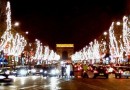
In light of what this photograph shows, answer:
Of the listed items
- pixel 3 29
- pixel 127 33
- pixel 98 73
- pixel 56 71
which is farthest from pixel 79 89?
pixel 127 33

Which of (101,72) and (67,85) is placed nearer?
(67,85)

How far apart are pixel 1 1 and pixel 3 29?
4.40 m

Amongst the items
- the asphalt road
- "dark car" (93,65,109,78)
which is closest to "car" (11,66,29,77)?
"dark car" (93,65,109,78)

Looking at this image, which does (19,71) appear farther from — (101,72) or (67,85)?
(67,85)

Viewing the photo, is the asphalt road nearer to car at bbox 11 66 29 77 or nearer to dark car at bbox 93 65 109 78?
dark car at bbox 93 65 109 78

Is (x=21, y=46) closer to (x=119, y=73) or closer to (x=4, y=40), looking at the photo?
(x=4, y=40)

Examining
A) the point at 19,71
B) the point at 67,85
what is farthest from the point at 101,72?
the point at 67,85

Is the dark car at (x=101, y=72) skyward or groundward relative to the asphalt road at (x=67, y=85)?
skyward

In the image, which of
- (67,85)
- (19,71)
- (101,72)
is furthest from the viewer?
(19,71)

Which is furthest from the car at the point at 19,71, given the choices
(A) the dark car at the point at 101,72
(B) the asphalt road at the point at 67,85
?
(B) the asphalt road at the point at 67,85

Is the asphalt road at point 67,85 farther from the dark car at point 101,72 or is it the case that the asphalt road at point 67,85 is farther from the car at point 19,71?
the car at point 19,71

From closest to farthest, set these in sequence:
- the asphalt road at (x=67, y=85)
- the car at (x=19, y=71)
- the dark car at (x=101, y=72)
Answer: the asphalt road at (x=67, y=85)
the dark car at (x=101, y=72)
the car at (x=19, y=71)

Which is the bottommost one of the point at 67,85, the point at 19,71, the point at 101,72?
the point at 67,85

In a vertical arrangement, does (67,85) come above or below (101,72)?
below
